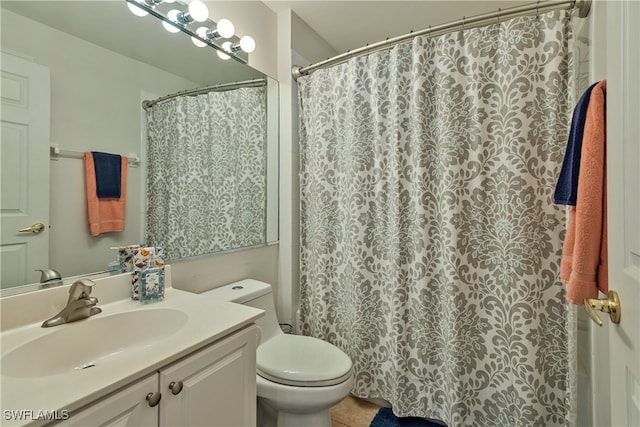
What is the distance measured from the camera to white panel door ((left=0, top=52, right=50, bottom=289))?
853 mm

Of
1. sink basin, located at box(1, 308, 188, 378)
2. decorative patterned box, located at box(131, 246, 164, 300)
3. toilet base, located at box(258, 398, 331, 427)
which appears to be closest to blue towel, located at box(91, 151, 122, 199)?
decorative patterned box, located at box(131, 246, 164, 300)

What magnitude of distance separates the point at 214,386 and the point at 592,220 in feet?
3.83

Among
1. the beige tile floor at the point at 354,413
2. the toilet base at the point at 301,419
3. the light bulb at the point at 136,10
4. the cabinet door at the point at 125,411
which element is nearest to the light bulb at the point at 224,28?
the light bulb at the point at 136,10

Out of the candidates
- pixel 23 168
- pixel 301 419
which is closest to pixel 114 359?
pixel 23 168

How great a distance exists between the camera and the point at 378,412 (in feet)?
5.32

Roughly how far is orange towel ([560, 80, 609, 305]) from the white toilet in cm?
92

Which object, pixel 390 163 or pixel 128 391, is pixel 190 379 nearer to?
pixel 128 391

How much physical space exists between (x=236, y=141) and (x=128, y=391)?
4.45 feet

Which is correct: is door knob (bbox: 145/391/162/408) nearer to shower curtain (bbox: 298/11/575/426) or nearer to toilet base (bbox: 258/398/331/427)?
toilet base (bbox: 258/398/331/427)

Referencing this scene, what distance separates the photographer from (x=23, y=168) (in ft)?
2.91

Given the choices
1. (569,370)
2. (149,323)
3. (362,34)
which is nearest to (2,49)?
(149,323)

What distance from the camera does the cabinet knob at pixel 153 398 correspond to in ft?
2.20

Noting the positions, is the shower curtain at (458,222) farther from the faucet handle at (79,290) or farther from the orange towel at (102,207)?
the faucet handle at (79,290)
